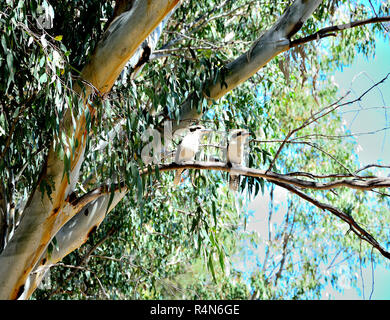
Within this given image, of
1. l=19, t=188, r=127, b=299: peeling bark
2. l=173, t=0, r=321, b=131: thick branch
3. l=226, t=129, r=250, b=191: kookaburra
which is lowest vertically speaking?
l=19, t=188, r=127, b=299: peeling bark

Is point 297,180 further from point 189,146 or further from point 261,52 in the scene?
point 261,52

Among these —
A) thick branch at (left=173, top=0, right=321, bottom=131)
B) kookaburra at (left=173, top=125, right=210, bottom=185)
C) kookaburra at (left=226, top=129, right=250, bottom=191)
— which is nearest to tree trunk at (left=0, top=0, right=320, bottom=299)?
thick branch at (left=173, top=0, right=321, bottom=131)

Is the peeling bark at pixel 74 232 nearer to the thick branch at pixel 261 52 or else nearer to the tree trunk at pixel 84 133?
the tree trunk at pixel 84 133

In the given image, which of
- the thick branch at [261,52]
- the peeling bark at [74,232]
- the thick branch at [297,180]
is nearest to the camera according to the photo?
the thick branch at [297,180]

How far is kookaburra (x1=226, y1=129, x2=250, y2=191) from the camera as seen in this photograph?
6.98 feet

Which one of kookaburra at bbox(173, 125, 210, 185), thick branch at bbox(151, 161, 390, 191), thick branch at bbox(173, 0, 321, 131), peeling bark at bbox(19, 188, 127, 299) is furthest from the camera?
peeling bark at bbox(19, 188, 127, 299)

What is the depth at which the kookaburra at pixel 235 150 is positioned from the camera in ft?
6.98

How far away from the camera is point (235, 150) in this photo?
219cm

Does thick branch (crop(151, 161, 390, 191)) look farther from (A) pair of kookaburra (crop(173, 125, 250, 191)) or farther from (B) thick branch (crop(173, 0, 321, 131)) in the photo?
(B) thick branch (crop(173, 0, 321, 131))

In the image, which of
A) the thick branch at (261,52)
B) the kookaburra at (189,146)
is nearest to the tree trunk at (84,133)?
the thick branch at (261,52)

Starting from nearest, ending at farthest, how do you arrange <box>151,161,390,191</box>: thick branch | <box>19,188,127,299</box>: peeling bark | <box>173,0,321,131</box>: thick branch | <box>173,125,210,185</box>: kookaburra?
<box>151,161,390,191</box>: thick branch
<box>173,125,210,185</box>: kookaburra
<box>173,0,321,131</box>: thick branch
<box>19,188,127,299</box>: peeling bark

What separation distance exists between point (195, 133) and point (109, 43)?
51 centimetres

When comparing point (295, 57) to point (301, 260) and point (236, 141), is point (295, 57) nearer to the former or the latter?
point (236, 141)
